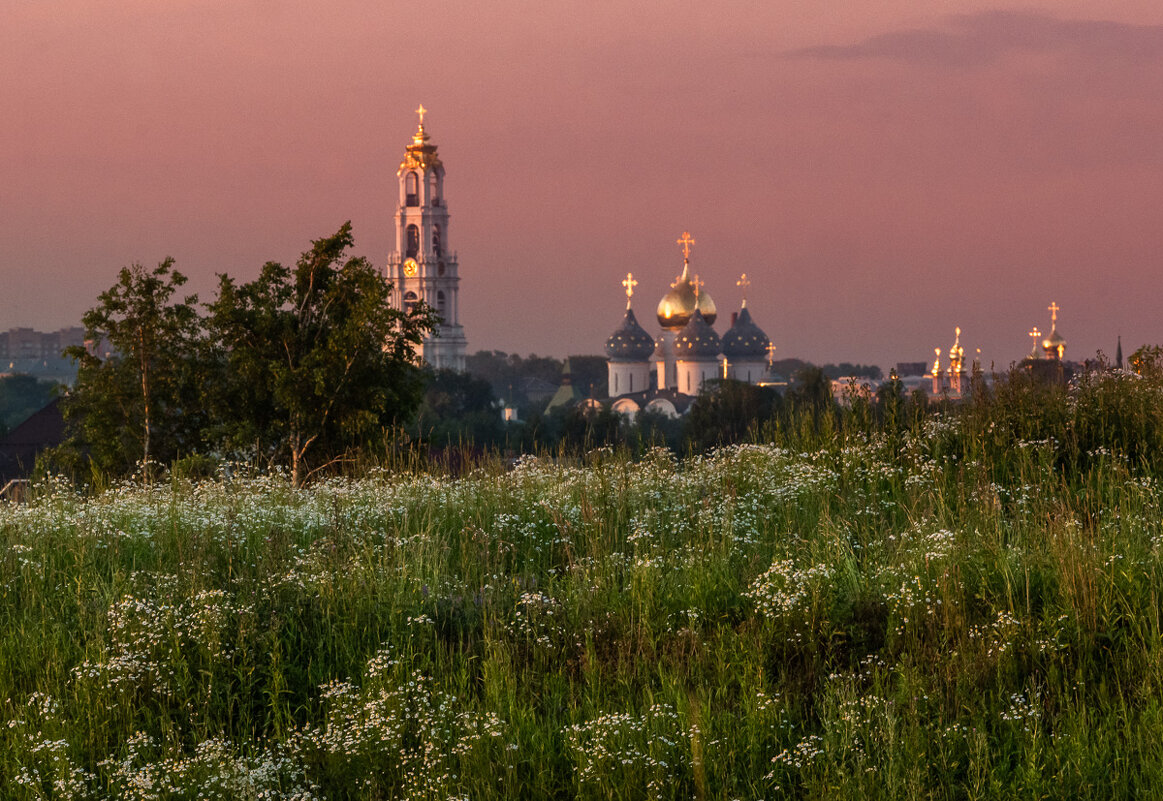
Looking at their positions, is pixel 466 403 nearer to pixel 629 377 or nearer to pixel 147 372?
pixel 629 377

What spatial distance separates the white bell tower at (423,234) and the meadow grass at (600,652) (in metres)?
138

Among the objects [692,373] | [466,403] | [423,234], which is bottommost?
[466,403]

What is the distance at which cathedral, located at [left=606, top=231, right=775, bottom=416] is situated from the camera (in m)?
136

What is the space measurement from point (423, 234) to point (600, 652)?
143657 mm

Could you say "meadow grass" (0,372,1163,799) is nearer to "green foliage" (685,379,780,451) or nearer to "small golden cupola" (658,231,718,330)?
"green foliage" (685,379,780,451)

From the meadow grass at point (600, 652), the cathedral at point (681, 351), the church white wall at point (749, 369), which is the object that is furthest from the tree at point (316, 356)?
the church white wall at point (749, 369)

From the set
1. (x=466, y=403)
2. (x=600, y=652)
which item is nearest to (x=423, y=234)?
(x=466, y=403)

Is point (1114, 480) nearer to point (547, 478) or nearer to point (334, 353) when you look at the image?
point (547, 478)

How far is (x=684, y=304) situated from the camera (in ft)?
465

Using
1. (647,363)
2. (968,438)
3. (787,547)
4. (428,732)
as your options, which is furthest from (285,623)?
(647,363)

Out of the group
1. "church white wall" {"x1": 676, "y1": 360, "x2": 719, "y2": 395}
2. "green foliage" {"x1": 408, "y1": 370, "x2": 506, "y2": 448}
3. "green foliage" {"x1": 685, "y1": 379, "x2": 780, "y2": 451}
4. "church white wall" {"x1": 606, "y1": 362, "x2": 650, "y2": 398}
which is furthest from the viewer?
"church white wall" {"x1": 606, "y1": 362, "x2": 650, "y2": 398}

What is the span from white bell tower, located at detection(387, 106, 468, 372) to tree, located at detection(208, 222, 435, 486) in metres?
122

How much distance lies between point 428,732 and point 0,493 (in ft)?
22.6

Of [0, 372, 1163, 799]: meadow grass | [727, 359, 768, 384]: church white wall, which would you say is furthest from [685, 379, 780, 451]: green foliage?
[0, 372, 1163, 799]: meadow grass
